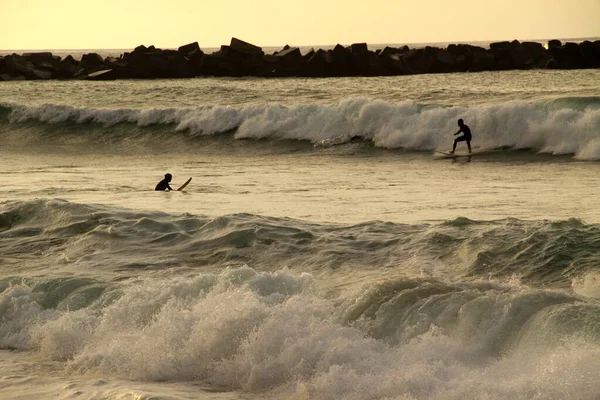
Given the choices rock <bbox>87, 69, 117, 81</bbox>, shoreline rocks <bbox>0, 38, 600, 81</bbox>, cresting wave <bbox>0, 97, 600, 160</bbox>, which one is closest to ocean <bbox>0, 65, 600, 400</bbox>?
cresting wave <bbox>0, 97, 600, 160</bbox>

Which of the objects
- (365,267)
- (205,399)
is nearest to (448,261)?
(365,267)

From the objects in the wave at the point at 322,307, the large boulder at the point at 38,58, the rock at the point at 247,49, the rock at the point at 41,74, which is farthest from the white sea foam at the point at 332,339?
the large boulder at the point at 38,58

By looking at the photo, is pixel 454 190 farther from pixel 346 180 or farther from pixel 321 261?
pixel 321 261

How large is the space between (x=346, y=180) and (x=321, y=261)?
8753 mm

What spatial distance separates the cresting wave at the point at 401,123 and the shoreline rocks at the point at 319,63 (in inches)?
712

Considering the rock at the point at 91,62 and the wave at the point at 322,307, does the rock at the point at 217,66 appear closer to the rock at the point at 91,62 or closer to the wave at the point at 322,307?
the rock at the point at 91,62

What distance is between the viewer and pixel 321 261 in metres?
9.75

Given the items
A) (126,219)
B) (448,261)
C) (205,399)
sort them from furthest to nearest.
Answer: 1. (126,219)
2. (448,261)
3. (205,399)

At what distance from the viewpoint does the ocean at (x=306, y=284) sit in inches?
263

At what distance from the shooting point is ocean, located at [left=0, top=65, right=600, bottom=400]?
668cm

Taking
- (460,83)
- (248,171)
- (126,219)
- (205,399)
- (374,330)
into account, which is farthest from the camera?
(460,83)

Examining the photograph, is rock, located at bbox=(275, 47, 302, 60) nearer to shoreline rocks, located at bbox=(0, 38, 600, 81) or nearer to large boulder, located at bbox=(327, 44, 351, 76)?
shoreline rocks, located at bbox=(0, 38, 600, 81)

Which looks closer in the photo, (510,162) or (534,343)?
(534,343)

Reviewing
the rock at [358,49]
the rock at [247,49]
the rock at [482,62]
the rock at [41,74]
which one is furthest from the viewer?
the rock at [41,74]
